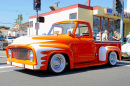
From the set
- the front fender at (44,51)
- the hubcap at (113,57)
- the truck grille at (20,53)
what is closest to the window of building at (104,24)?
the hubcap at (113,57)

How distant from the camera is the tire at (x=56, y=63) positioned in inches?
215

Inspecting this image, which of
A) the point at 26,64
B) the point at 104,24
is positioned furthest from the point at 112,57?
the point at 104,24

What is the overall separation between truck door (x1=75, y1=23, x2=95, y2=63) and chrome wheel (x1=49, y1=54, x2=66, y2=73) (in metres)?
0.66

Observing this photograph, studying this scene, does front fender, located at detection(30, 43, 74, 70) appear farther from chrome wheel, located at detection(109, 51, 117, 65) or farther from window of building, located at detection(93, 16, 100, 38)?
window of building, located at detection(93, 16, 100, 38)

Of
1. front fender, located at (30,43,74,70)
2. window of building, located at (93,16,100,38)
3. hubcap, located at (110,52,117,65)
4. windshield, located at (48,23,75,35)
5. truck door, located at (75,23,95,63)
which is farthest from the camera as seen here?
window of building, located at (93,16,100,38)

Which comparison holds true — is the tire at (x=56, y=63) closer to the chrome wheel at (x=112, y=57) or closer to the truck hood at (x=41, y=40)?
the truck hood at (x=41, y=40)

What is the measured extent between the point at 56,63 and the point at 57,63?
1.7 inches

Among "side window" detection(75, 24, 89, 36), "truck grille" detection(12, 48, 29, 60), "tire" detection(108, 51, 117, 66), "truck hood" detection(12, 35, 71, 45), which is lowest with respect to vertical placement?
"tire" detection(108, 51, 117, 66)

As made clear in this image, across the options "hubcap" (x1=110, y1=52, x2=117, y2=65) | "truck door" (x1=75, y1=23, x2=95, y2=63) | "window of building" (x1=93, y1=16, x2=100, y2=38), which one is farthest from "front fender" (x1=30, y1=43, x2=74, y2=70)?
"window of building" (x1=93, y1=16, x2=100, y2=38)

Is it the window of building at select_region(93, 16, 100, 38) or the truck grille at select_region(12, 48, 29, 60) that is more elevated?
the window of building at select_region(93, 16, 100, 38)

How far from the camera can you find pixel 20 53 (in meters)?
5.66

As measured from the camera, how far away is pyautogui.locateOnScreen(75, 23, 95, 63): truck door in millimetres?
6272

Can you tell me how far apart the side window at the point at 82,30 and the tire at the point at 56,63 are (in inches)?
48.9

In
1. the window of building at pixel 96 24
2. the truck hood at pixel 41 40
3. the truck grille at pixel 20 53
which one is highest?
the window of building at pixel 96 24
